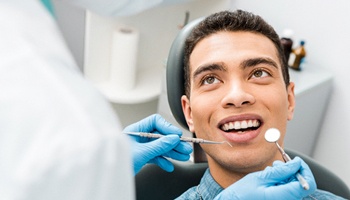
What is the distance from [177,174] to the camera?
1.35m

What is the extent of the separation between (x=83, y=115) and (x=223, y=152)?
0.88 metres

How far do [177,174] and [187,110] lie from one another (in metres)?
0.21

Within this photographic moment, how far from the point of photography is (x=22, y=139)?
346 mm

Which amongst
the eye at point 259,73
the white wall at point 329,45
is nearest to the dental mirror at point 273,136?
the eye at point 259,73

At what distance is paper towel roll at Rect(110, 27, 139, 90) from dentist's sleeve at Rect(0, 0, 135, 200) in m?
1.92

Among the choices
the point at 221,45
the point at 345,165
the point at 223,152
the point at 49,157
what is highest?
the point at 221,45

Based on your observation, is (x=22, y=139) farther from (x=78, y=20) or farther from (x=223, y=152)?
(x=78, y=20)

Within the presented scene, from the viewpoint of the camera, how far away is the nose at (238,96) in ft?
3.85

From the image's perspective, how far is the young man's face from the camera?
3.91 ft

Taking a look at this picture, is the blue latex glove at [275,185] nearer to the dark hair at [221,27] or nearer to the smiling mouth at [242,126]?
the smiling mouth at [242,126]

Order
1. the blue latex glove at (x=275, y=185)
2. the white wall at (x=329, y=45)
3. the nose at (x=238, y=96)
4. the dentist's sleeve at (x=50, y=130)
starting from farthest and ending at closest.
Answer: the white wall at (x=329, y=45) < the nose at (x=238, y=96) < the blue latex glove at (x=275, y=185) < the dentist's sleeve at (x=50, y=130)

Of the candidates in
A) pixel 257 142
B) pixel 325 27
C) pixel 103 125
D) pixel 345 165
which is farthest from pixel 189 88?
pixel 345 165

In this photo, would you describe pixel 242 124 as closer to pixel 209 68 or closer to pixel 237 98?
pixel 237 98

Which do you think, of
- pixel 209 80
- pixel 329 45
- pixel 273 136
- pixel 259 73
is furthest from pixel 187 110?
pixel 329 45
